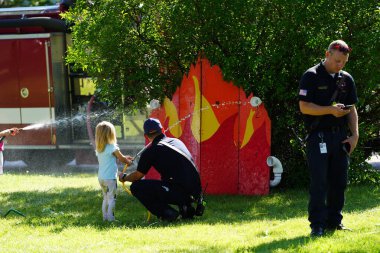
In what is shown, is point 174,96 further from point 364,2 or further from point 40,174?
point 40,174

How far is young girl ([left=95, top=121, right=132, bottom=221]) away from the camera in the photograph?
7.12 metres

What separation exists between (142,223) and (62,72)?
6991 millimetres

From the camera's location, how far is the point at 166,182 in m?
6.96

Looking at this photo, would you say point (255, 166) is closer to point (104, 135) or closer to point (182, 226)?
point (182, 226)

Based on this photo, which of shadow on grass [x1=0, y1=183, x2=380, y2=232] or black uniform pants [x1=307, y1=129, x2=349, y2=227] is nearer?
black uniform pants [x1=307, y1=129, x2=349, y2=227]

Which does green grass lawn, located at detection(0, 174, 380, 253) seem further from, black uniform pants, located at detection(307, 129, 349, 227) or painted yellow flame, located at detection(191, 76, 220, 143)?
painted yellow flame, located at detection(191, 76, 220, 143)

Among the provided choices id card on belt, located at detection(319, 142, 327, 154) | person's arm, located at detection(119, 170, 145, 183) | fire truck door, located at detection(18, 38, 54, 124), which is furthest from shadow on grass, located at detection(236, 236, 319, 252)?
fire truck door, located at detection(18, 38, 54, 124)

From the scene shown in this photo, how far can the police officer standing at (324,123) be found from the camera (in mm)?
5469

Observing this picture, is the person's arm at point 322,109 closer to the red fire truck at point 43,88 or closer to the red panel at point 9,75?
the red fire truck at point 43,88

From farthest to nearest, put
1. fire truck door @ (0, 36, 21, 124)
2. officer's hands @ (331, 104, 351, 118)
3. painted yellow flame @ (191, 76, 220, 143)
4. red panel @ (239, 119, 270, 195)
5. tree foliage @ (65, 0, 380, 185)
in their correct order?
fire truck door @ (0, 36, 21, 124), painted yellow flame @ (191, 76, 220, 143), red panel @ (239, 119, 270, 195), tree foliage @ (65, 0, 380, 185), officer's hands @ (331, 104, 351, 118)

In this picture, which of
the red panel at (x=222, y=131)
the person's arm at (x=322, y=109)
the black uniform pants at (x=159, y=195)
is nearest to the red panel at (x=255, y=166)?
the red panel at (x=222, y=131)

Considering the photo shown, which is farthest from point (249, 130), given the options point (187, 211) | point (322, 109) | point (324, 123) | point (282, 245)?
point (282, 245)

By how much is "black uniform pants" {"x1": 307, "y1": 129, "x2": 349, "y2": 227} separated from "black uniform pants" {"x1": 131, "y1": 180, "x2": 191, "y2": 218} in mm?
1796

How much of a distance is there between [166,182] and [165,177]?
0.19 ft
